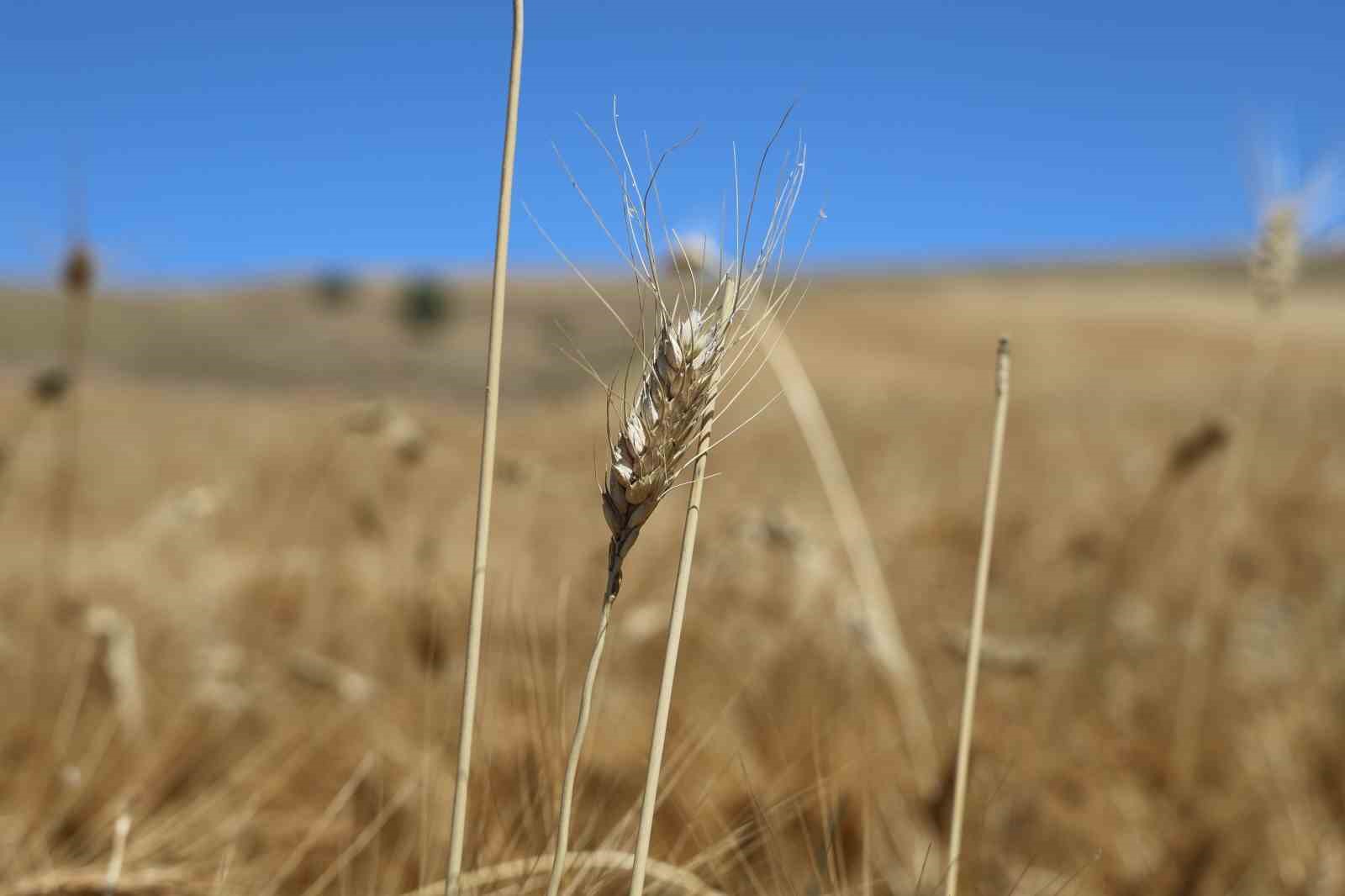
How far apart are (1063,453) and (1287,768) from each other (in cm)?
344

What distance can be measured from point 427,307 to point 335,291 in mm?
12678

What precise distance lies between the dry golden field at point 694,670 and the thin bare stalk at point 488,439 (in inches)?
3.4

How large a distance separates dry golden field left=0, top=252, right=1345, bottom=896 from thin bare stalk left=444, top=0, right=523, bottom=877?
0.29ft

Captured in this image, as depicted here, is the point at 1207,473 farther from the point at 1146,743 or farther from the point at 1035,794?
the point at 1035,794

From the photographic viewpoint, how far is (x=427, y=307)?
51.3m

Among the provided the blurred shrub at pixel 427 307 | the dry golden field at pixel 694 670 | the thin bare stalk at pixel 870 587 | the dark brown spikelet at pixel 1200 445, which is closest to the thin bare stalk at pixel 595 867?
the dry golden field at pixel 694 670

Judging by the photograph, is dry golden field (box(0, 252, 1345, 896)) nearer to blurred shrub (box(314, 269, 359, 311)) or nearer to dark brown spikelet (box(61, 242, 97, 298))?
dark brown spikelet (box(61, 242, 97, 298))

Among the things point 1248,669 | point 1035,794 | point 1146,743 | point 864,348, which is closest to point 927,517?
point 1248,669

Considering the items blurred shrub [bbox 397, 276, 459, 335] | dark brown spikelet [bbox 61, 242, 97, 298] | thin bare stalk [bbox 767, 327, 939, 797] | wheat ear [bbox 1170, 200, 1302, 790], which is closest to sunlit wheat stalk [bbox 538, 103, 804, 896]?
thin bare stalk [bbox 767, 327, 939, 797]

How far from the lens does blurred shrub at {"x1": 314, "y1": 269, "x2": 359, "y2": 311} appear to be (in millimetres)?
58188

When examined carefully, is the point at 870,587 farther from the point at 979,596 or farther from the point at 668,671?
the point at 668,671

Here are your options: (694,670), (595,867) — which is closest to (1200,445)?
(694,670)

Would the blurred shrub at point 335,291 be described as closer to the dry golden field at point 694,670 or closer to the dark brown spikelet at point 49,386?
the dry golden field at point 694,670

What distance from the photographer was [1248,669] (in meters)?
2.42
